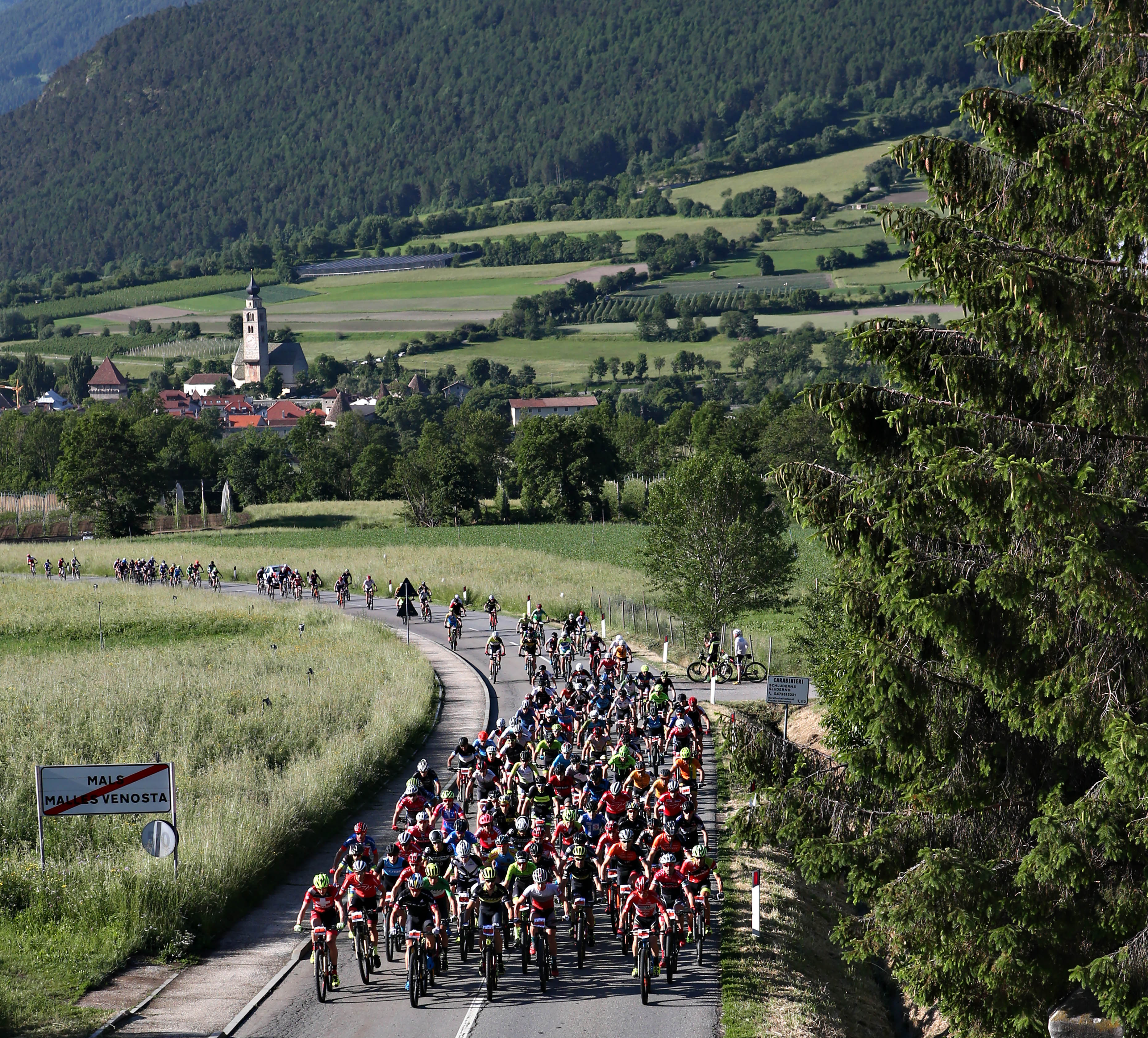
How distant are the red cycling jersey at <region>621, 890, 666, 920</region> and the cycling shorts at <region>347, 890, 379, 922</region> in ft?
9.60

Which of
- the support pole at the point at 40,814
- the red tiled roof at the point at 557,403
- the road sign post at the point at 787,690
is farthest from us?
the red tiled roof at the point at 557,403

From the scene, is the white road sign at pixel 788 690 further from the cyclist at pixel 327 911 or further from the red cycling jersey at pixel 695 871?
the cyclist at pixel 327 911

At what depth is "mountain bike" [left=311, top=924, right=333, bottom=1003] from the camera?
→ 14.5m

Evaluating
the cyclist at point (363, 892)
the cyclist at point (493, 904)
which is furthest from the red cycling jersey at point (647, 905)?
the cyclist at point (363, 892)

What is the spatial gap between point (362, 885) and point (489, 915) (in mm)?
1482

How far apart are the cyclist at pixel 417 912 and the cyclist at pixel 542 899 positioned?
3.21 feet

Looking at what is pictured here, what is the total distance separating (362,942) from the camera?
15070 millimetres

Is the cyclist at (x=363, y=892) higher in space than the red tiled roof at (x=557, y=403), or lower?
higher

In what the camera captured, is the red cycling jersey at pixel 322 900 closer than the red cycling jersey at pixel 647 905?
Yes

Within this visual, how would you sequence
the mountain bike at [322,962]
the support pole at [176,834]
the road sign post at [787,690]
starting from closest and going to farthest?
the mountain bike at [322,962] < the support pole at [176,834] < the road sign post at [787,690]

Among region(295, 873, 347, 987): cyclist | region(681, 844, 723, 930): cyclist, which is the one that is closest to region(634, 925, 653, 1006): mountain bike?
region(681, 844, 723, 930): cyclist

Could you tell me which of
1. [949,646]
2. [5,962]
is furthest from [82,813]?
[949,646]

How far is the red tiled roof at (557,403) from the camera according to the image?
7249 inches

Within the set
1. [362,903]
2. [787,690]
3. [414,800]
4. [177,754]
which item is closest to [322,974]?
[362,903]
